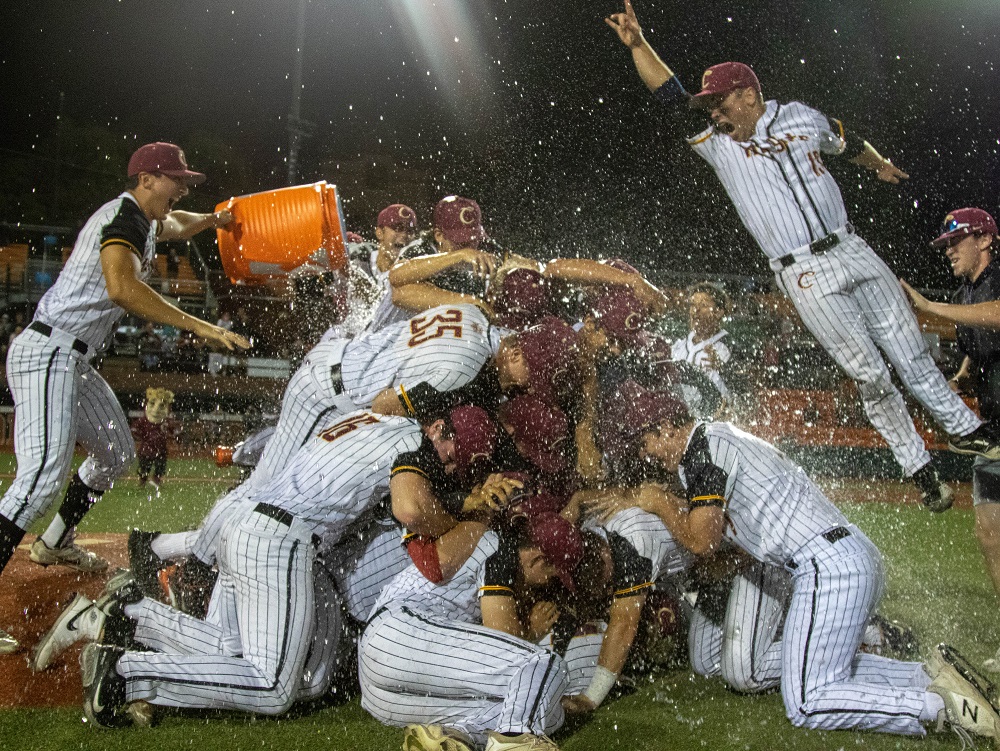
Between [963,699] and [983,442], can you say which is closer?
[963,699]

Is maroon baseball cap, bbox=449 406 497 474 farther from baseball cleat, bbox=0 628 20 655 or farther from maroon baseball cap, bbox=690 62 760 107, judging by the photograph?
maroon baseball cap, bbox=690 62 760 107

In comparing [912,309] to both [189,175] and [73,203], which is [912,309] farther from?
[73,203]

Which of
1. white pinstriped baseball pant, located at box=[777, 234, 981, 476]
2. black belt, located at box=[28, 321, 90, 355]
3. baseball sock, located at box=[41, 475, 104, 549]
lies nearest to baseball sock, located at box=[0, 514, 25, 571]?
black belt, located at box=[28, 321, 90, 355]

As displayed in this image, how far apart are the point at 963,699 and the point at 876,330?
221 cm

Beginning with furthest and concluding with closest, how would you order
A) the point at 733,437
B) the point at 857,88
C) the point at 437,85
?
the point at 437,85 < the point at 857,88 < the point at 733,437

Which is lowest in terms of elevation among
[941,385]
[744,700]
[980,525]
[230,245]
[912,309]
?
[980,525]

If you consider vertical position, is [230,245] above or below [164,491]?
above

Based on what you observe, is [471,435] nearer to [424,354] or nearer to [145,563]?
[424,354]

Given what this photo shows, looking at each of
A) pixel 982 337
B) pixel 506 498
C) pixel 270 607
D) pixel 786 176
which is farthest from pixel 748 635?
pixel 786 176

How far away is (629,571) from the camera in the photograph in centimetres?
340

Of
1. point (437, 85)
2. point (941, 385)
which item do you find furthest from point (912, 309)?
point (437, 85)

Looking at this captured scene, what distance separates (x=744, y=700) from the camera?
358 cm

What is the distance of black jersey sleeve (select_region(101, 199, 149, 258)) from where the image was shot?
13.7 feet

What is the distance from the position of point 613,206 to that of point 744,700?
571 inches
